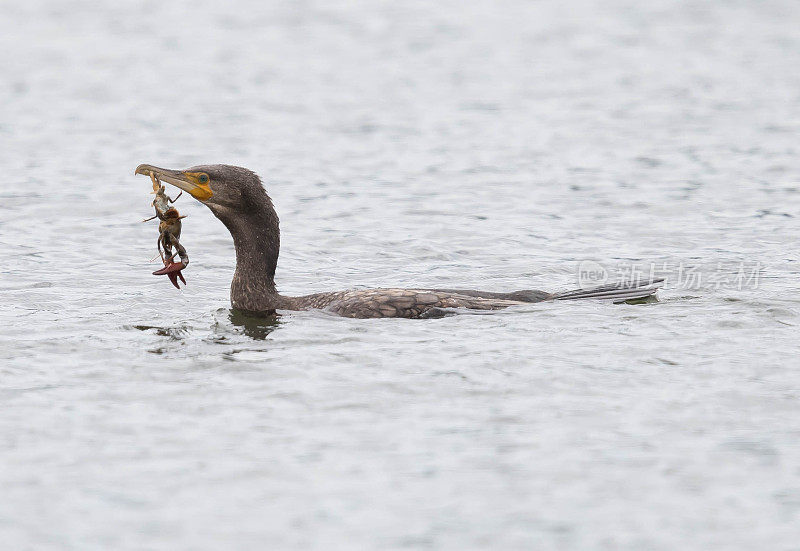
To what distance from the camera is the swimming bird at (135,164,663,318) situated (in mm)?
10289

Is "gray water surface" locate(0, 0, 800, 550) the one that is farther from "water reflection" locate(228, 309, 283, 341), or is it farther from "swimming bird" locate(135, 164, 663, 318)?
"swimming bird" locate(135, 164, 663, 318)

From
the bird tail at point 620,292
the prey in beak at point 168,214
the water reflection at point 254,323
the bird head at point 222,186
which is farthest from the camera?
the bird tail at point 620,292

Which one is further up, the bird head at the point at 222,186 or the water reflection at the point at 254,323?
the bird head at the point at 222,186

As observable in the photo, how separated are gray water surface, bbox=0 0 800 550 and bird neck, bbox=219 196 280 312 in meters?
0.26

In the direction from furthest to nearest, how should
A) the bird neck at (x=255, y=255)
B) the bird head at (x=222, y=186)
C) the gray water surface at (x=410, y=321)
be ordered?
the bird neck at (x=255, y=255), the bird head at (x=222, y=186), the gray water surface at (x=410, y=321)

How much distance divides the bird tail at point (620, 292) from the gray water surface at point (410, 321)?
0.25 metres

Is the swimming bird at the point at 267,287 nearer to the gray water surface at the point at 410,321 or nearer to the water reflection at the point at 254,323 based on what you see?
the water reflection at the point at 254,323

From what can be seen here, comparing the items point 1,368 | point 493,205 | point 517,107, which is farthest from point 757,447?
point 517,107

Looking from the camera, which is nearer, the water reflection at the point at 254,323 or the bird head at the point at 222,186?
the water reflection at the point at 254,323

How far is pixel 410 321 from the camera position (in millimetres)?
10156

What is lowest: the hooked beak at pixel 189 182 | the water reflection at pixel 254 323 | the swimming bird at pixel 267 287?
the water reflection at pixel 254 323

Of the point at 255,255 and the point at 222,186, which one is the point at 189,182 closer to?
the point at 222,186

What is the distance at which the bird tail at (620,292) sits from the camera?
1059 centimetres

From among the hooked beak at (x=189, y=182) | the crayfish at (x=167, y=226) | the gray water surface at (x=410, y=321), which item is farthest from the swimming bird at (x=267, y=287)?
the gray water surface at (x=410, y=321)
